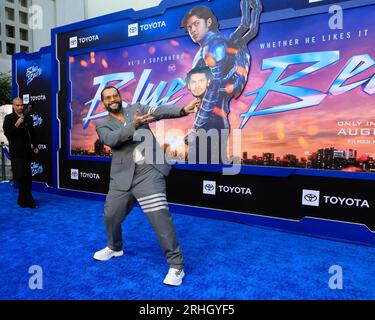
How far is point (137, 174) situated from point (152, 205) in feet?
0.92

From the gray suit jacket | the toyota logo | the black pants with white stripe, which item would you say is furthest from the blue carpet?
the gray suit jacket

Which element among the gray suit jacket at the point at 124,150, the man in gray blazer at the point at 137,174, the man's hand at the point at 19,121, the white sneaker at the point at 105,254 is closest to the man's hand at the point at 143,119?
the man in gray blazer at the point at 137,174

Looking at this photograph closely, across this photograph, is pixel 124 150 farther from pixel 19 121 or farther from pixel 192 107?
pixel 19 121

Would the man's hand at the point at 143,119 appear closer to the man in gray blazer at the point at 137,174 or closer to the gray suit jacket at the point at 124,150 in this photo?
the man in gray blazer at the point at 137,174

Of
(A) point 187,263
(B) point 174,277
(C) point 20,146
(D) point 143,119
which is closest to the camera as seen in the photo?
(D) point 143,119

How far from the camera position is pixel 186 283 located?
7.87 feet

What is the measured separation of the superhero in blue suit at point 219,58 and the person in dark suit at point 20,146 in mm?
2405

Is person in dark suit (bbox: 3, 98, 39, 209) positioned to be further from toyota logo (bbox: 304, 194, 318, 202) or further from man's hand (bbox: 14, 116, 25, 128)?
toyota logo (bbox: 304, 194, 318, 202)

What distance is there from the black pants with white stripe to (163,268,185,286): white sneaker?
35mm

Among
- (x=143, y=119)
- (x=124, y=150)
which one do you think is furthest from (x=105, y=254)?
(x=143, y=119)

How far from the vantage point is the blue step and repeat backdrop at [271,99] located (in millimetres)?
3246

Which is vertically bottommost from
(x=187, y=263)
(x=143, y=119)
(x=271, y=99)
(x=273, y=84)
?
(x=187, y=263)

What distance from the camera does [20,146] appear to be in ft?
15.0
